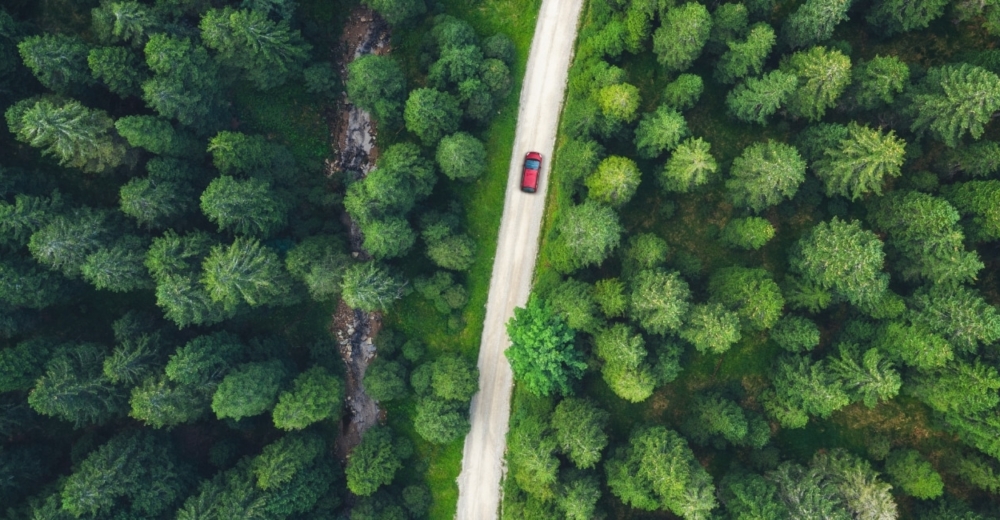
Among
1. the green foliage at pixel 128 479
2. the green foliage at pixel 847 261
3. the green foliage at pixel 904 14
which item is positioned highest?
the green foliage at pixel 904 14

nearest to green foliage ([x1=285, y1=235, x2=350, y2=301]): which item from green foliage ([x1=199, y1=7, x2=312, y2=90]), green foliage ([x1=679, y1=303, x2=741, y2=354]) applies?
green foliage ([x1=199, y1=7, x2=312, y2=90])

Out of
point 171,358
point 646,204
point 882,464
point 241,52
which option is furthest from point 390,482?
point 882,464

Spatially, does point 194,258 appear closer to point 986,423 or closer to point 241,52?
point 241,52

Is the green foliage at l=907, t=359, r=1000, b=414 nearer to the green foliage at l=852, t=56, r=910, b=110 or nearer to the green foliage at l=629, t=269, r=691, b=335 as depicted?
the green foliage at l=629, t=269, r=691, b=335

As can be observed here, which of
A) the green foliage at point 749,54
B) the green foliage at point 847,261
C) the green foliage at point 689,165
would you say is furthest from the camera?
the green foliage at point 689,165

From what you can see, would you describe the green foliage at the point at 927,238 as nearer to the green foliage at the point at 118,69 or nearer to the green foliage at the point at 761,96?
the green foliage at the point at 761,96

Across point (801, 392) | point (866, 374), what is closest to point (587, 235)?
point (801, 392)

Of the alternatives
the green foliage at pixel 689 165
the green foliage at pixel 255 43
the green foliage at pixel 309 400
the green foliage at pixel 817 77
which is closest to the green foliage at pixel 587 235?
the green foliage at pixel 689 165
